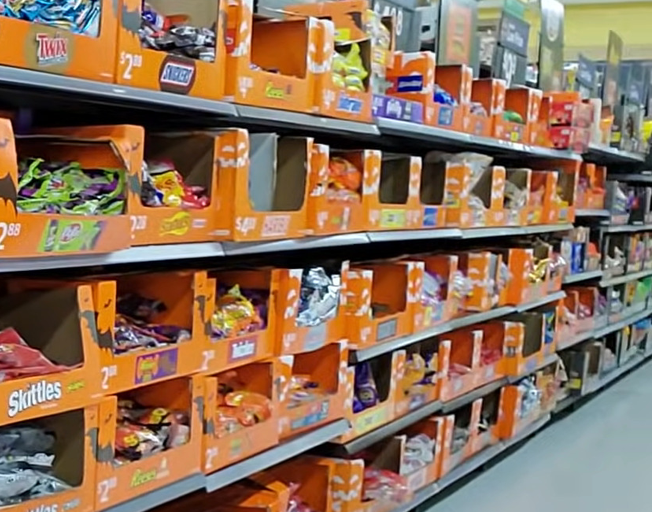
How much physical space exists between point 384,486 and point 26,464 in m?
1.72

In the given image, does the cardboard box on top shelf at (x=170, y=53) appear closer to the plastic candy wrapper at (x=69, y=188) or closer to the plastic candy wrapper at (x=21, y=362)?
the plastic candy wrapper at (x=69, y=188)

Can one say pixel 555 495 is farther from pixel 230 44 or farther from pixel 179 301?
pixel 230 44

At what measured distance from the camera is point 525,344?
477 centimetres

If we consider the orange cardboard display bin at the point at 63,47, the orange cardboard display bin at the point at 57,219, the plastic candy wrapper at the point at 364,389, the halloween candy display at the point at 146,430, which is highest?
the orange cardboard display bin at the point at 63,47

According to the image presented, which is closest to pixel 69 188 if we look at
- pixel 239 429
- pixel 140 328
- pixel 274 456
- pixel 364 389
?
pixel 140 328

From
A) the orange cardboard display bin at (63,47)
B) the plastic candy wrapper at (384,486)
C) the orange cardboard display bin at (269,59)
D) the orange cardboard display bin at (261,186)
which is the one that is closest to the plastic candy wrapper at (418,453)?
the plastic candy wrapper at (384,486)

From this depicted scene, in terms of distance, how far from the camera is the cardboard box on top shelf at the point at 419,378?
3523 mm

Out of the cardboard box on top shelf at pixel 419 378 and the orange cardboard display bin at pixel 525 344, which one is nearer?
the cardboard box on top shelf at pixel 419 378

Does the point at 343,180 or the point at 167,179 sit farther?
the point at 343,180

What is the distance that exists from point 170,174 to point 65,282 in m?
0.43

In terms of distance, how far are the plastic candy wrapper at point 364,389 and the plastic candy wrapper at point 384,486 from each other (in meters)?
0.31

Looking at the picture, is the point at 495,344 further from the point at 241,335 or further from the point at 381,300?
the point at 241,335

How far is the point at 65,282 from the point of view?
2.01 metres

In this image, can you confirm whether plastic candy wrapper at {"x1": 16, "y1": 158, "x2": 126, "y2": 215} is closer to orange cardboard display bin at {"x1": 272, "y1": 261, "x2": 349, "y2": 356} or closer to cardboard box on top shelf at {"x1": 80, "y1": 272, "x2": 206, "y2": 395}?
cardboard box on top shelf at {"x1": 80, "y1": 272, "x2": 206, "y2": 395}
